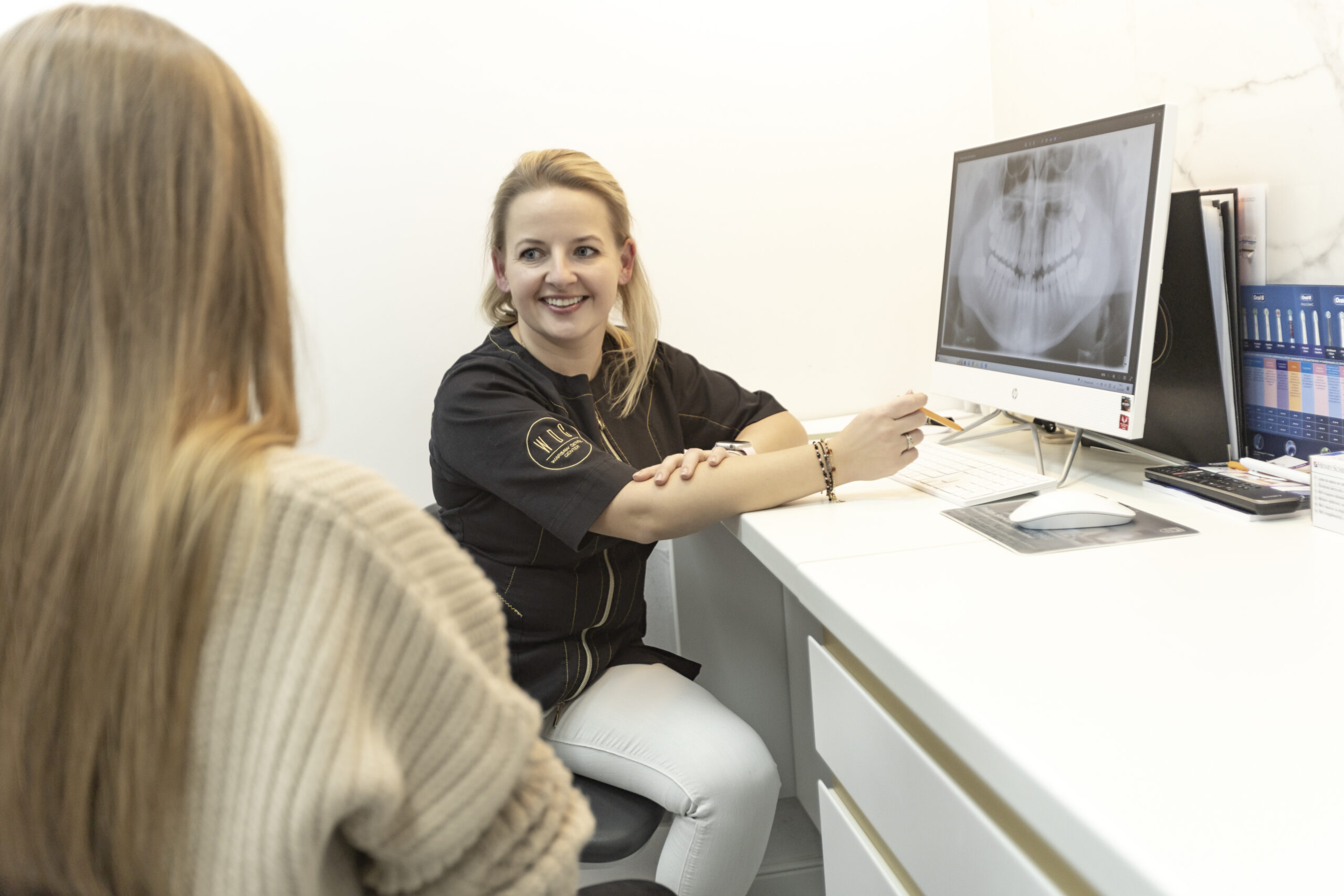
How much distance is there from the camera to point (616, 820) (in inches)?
46.1

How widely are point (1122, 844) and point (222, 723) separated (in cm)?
49

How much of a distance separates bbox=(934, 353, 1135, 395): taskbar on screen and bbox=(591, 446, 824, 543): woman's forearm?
358mm

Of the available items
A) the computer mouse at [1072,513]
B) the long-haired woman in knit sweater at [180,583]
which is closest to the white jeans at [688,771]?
the computer mouse at [1072,513]

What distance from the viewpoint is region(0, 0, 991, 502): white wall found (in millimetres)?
1771

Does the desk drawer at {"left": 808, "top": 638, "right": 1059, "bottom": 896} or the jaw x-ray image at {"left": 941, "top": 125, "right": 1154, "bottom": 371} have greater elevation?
the jaw x-ray image at {"left": 941, "top": 125, "right": 1154, "bottom": 371}

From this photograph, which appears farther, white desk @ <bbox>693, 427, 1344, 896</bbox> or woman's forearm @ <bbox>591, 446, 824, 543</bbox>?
woman's forearm @ <bbox>591, 446, 824, 543</bbox>

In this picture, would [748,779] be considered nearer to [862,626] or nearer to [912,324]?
[862,626]

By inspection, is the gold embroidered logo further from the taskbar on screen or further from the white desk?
the taskbar on screen

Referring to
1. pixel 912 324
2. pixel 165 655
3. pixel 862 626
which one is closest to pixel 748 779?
pixel 862 626

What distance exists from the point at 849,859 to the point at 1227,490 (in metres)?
0.63

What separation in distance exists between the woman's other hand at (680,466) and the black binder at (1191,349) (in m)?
0.63


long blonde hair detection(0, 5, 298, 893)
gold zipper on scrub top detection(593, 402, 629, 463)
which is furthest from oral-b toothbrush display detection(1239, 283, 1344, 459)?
long blonde hair detection(0, 5, 298, 893)

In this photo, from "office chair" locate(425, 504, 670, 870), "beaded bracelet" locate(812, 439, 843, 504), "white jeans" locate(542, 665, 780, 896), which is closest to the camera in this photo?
"office chair" locate(425, 504, 670, 870)

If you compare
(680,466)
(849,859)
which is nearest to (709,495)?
(680,466)
